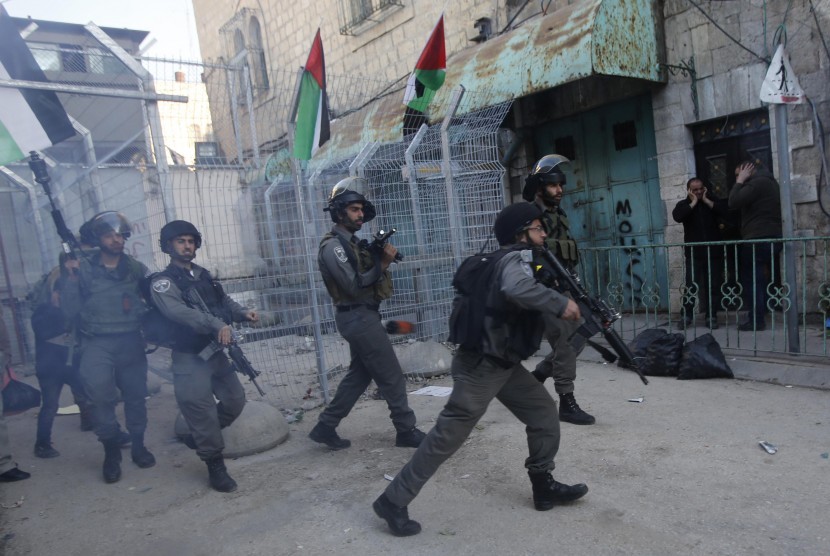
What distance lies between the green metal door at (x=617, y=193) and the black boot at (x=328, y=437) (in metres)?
4.04

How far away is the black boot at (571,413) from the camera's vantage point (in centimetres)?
428

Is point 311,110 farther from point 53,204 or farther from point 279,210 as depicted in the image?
point 53,204

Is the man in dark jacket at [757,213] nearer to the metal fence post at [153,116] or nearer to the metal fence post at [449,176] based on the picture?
the metal fence post at [449,176]

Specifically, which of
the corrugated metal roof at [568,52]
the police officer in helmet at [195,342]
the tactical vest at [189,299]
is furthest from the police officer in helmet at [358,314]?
the corrugated metal roof at [568,52]

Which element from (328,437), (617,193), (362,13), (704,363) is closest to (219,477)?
(328,437)

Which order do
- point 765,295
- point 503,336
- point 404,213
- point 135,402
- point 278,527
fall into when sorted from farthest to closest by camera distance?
point 404,213 < point 765,295 < point 135,402 < point 278,527 < point 503,336

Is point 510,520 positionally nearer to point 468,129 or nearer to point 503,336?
point 503,336

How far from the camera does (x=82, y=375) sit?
4.17m

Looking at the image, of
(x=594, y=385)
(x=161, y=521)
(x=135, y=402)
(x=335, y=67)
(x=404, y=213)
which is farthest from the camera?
(x=335, y=67)

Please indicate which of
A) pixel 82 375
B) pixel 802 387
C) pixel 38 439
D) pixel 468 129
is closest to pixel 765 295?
pixel 802 387

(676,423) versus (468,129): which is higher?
(468,129)

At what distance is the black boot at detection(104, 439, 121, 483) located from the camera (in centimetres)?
414

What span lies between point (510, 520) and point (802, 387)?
3.03m

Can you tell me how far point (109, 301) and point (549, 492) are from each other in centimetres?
324
